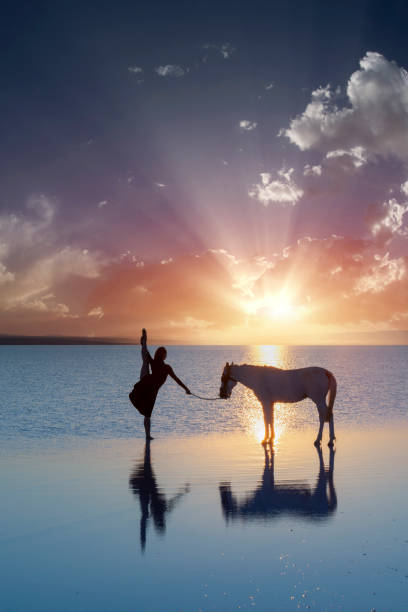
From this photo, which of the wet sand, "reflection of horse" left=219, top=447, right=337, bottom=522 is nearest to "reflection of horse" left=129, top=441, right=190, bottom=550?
the wet sand

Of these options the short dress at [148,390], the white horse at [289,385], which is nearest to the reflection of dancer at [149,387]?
the short dress at [148,390]

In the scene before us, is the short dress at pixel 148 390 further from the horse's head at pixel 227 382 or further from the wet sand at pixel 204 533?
the wet sand at pixel 204 533

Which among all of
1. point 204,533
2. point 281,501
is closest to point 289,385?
point 281,501

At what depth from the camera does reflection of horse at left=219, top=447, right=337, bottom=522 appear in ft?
24.1

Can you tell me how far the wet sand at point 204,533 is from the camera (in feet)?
16.4

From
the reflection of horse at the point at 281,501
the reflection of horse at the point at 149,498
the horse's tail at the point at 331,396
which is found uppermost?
the horse's tail at the point at 331,396

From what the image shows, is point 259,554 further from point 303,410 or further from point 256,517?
point 303,410

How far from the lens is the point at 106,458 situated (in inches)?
462

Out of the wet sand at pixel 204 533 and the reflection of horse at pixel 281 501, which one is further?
the reflection of horse at pixel 281 501

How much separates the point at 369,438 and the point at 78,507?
9099 millimetres

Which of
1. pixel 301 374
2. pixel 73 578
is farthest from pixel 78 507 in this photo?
pixel 301 374

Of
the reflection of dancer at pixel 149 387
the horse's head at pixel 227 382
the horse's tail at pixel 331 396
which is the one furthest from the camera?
the reflection of dancer at pixel 149 387

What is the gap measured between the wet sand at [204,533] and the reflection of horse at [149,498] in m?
0.02

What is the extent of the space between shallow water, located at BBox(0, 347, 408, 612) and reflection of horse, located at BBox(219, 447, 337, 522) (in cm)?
3
